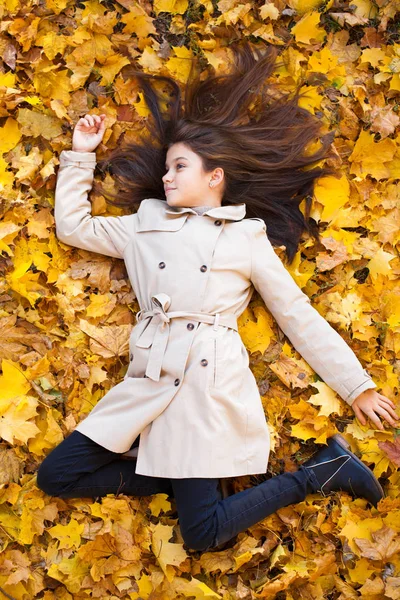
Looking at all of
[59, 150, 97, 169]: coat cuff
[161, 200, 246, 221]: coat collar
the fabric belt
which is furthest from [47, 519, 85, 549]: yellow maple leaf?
[59, 150, 97, 169]: coat cuff

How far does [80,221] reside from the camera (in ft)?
11.1

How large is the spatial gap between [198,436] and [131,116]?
5.73 ft

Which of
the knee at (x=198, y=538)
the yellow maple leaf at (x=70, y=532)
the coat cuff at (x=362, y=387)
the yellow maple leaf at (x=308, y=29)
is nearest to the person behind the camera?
the knee at (x=198, y=538)

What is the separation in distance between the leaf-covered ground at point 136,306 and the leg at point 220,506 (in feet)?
0.42

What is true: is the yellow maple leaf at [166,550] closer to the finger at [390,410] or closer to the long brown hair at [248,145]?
the finger at [390,410]

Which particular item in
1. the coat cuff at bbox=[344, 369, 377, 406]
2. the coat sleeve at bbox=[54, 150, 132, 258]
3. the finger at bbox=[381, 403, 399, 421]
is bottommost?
the finger at bbox=[381, 403, 399, 421]

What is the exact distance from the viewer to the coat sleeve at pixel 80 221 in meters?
3.37

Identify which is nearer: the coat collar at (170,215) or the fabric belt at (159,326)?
the fabric belt at (159,326)

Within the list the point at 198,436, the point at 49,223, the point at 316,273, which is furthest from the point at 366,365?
the point at 49,223

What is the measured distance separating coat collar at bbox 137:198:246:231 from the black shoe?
3.99 feet

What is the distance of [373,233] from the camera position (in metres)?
3.58

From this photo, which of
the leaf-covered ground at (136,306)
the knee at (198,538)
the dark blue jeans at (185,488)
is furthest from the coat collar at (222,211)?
the knee at (198,538)

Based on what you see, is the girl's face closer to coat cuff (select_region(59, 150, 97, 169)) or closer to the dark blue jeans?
coat cuff (select_region(59, 150, 97, 169))

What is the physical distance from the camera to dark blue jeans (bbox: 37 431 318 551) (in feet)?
9.80
